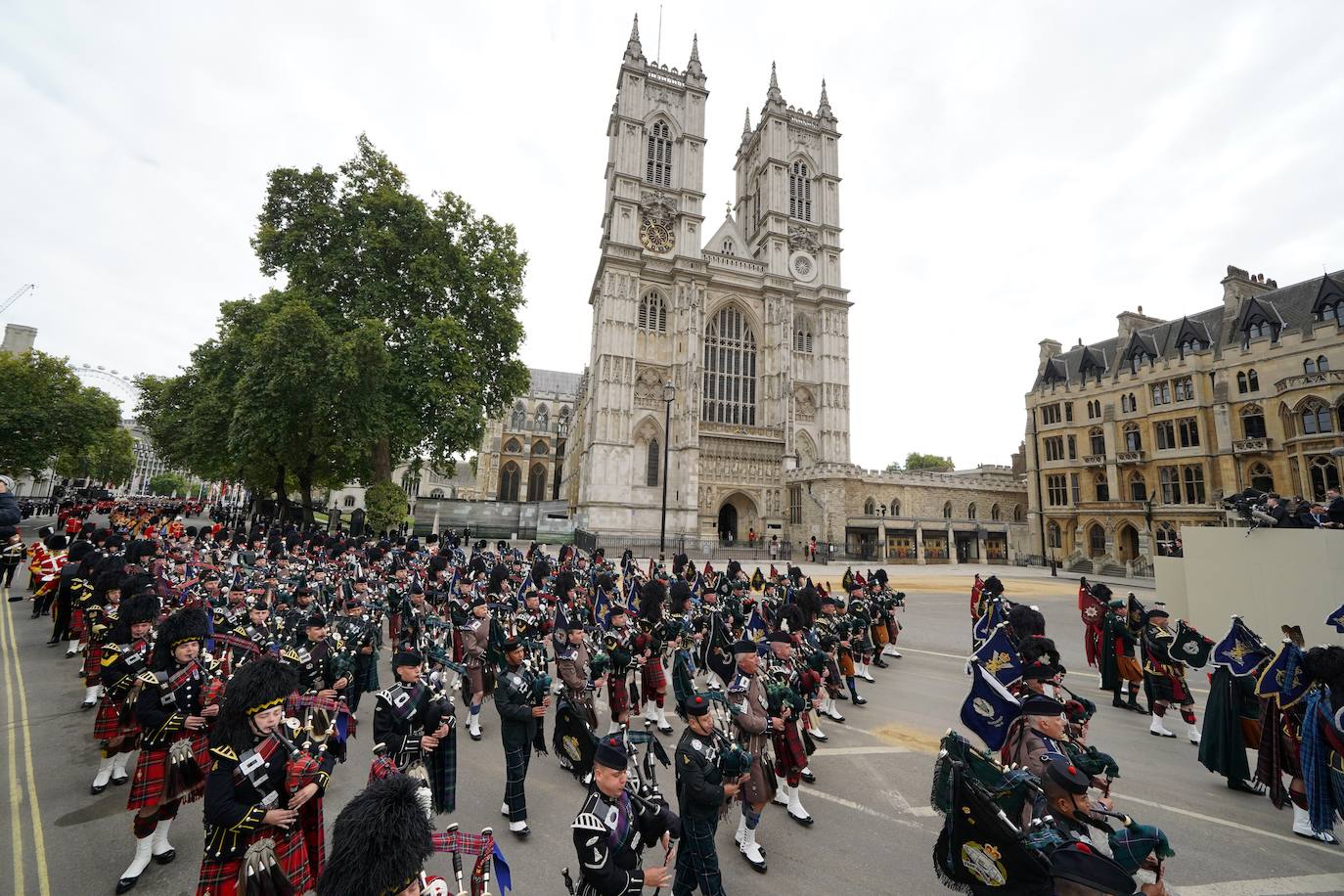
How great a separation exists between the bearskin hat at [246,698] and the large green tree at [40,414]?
34999 mm

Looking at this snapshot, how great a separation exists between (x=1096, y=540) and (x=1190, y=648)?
31653 mm

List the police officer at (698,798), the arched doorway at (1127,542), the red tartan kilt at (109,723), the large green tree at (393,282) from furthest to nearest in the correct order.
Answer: the arched doorway at (1127,542)
the large green tree at (393,282)
the red tartan kilt at (109,723)
the police officer at (698,798)

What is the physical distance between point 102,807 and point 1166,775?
35.8 ft

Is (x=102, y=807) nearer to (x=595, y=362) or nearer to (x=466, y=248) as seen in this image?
(x=466, y=248)

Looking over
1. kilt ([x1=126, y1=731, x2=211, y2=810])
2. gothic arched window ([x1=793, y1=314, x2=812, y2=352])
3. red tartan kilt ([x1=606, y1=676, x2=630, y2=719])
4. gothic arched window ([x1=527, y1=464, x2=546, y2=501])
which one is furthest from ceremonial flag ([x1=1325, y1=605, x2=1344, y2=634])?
gothic arched window ([x1=527, y1=464, x2=546, y2=501])

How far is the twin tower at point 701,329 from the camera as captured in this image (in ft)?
119

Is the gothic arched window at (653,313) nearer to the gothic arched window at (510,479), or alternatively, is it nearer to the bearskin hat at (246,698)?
the gothic arched window at (510,479)

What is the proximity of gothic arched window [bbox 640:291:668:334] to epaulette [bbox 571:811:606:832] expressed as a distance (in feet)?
125

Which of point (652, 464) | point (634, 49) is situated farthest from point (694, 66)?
point (652, 464)

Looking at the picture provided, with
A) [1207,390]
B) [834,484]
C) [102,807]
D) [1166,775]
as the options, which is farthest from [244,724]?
[1207,390]

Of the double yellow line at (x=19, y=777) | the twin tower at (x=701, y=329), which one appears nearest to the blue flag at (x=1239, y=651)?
the double yellow line at (x=19, y=777)

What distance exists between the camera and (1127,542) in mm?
30578

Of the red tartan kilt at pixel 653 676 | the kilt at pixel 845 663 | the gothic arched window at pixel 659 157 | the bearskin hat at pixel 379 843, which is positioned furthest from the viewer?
the gothic arched window at pixel 659 157

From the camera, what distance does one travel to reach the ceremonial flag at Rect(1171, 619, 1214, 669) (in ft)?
22.4
